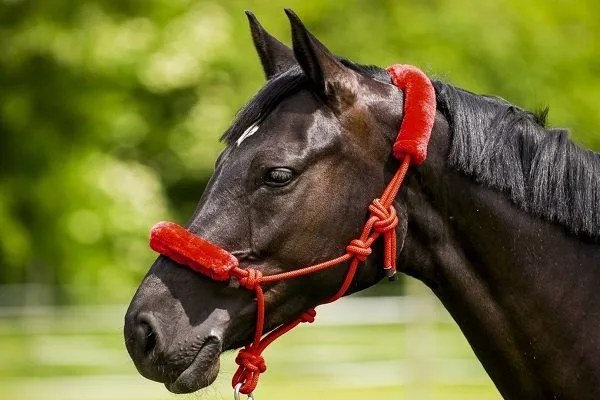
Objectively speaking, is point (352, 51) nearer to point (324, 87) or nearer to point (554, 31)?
point (554, 31)

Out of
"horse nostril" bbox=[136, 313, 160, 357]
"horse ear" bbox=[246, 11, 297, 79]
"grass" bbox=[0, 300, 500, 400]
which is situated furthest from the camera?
"grass" bbox=[0, 300, 500, 400]

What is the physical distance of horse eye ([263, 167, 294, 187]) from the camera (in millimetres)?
3053

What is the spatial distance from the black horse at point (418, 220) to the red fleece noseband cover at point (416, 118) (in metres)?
0.04

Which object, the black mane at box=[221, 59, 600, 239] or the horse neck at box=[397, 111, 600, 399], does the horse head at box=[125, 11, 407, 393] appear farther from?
the horse neck at box=[397, 111, 600, 399]

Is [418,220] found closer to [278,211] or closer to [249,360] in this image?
[278,211]

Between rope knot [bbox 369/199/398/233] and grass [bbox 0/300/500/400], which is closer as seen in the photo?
rope knot [bbox 369/199/398/233]

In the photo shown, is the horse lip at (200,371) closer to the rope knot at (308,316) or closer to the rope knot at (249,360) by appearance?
the rope knot at (249,360)

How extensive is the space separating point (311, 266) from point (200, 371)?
457 mm

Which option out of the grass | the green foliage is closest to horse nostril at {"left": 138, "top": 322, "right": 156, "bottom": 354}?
the grass

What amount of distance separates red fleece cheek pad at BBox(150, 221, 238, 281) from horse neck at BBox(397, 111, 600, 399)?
23.3 inches

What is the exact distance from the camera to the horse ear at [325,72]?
10.2ft

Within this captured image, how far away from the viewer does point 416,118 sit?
3.18 metres

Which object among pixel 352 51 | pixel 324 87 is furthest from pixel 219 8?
pixel 324 87

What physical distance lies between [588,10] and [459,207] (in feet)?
63.3
